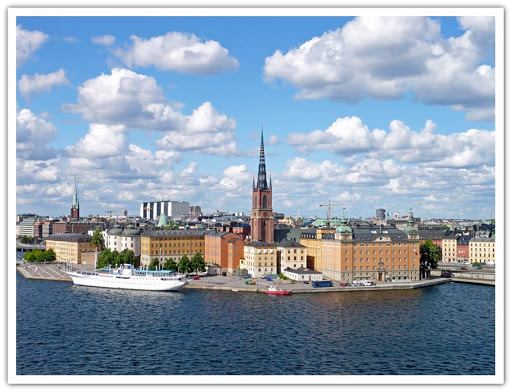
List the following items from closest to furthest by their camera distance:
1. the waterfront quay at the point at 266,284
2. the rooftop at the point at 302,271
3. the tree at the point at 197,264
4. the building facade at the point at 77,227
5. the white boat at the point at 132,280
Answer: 1. the waterfront quay at the point at 266,284
2. the white boat at the point at 132,280
3. the rooftop at the point at 302,271
4. the tree at the point at 197,264
5. the building facade at the point at 77,227

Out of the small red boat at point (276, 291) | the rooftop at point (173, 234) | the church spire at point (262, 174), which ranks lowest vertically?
the small red boat at point (276, 291)

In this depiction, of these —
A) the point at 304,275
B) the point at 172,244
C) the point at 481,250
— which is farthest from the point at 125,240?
the point at 481,250

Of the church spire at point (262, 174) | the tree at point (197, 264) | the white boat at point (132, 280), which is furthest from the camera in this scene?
the church spire at point (262, 174)

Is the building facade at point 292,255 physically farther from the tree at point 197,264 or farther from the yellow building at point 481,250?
the yellow building at point 481,250

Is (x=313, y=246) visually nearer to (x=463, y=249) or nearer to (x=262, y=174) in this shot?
(x=262, y=174)

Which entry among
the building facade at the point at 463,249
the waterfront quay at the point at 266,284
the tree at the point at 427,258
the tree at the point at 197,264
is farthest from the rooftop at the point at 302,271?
the building facade at the point at 463,249
